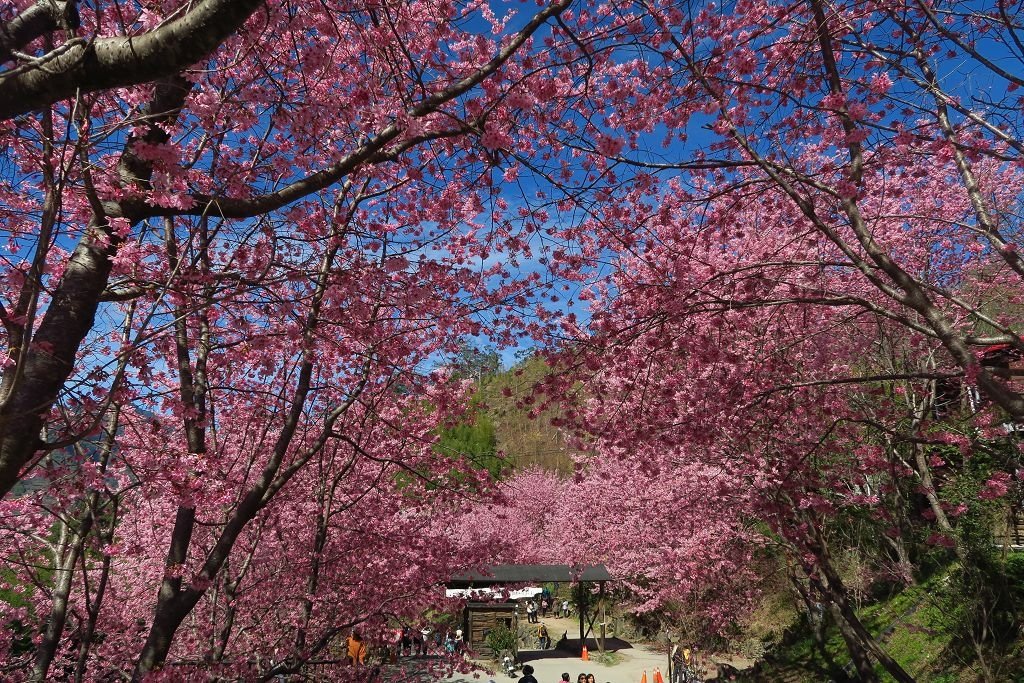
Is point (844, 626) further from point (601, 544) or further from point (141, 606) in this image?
point (601, 544)

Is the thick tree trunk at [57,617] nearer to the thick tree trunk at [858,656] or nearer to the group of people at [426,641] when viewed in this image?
the thick tree trunk at [858,656]

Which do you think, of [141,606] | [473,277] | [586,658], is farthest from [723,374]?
A: [586,658]

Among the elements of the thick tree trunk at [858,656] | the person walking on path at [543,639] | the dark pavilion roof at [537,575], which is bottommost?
the person walking on path at [543,639]

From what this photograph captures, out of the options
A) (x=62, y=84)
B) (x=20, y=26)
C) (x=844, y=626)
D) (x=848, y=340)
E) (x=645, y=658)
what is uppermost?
(x=848, y=340)

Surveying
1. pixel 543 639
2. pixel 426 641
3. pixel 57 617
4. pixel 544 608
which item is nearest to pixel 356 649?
pixel 57 617

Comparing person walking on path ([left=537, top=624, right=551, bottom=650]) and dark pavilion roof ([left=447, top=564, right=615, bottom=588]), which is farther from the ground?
dark pavilion roof ([left=447, top=564, right=615, bottom=588])

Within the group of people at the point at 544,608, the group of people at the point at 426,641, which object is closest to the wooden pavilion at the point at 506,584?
the group of people at the point at 426,641

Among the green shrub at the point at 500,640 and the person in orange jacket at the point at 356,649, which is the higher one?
the person in orange jacket at the point at 356,649

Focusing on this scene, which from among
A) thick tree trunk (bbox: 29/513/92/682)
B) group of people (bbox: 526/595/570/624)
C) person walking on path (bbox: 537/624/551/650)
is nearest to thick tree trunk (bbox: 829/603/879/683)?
thick tree trunk (bbox: 29/513/92/682)

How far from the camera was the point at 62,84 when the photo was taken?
2070mm

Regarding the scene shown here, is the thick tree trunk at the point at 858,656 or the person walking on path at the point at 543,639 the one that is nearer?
the thick tree trunk at the point at 858,656

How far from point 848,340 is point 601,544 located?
513 inches

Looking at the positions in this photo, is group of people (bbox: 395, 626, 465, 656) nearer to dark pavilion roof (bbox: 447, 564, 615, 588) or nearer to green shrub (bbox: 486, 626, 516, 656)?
green shrub (bbox: 486, 626, 516, 656)

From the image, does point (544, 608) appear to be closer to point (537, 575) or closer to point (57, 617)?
point (537, 575)
